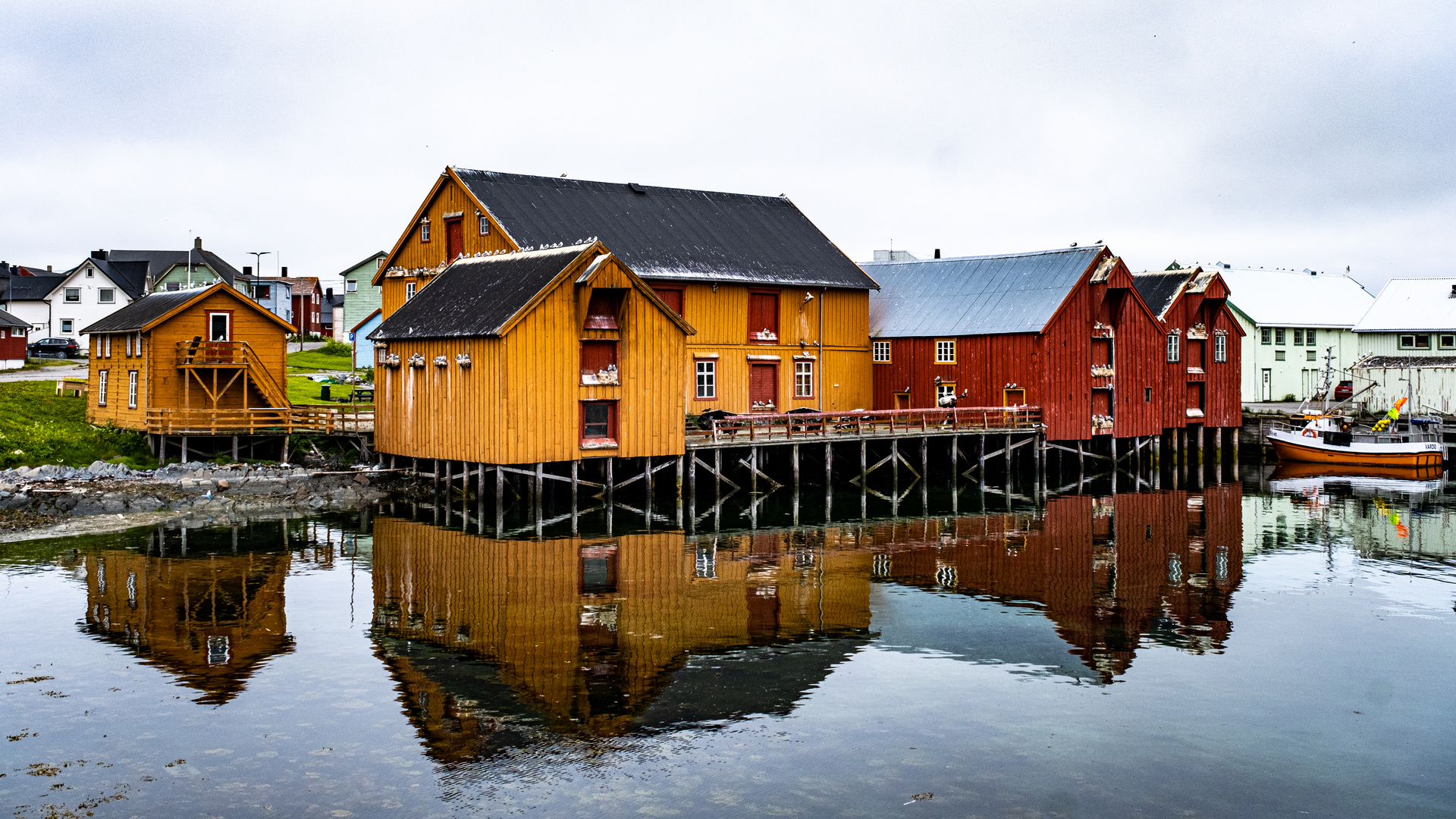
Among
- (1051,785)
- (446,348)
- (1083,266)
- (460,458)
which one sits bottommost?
(1051,785)

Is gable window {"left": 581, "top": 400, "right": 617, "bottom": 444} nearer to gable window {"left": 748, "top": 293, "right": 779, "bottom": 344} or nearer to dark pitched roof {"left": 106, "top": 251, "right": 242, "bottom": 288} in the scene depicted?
gable window {"left": 748, "top": 293, "right": 779, "bottom": 344}

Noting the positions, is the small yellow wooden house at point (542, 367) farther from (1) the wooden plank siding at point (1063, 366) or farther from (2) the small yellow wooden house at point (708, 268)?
(1) the wooden plank siding at point (1063, 366)

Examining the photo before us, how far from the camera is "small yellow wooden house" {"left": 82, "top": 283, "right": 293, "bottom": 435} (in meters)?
39.2

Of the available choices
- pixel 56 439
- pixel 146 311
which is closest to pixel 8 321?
pixel 146 311

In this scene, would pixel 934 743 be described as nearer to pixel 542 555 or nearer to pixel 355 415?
pixel 542 555

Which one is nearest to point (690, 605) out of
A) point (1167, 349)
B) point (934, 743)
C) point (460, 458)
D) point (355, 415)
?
point (934, 743)

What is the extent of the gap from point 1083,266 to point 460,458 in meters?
23.9

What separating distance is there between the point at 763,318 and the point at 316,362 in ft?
104

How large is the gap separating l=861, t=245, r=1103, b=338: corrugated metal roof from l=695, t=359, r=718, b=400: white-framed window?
822 centimetres

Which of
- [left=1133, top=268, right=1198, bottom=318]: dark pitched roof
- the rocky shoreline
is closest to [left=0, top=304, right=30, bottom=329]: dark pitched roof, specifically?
the rocky shoreline

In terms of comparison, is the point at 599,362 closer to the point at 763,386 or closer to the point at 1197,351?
the point at 763,386

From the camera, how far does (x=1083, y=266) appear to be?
4706 centimetres

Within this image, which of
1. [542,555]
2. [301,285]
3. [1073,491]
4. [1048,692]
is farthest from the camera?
[301,285]

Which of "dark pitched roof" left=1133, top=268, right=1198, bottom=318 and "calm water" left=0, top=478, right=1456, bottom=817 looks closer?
"calm water" left=0, top=478, right=1456, bottom=817
